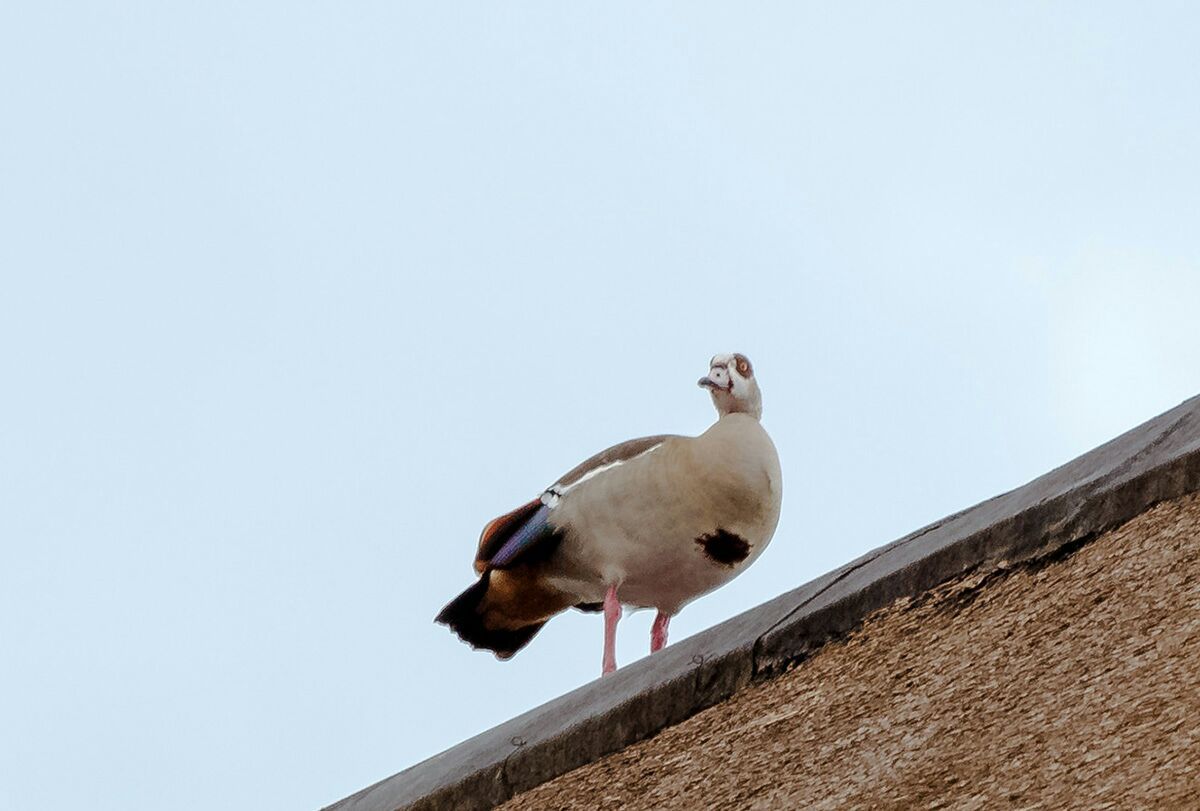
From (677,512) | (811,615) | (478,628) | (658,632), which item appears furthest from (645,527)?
(811,615)

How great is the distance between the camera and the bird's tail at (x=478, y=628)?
19.4 feet

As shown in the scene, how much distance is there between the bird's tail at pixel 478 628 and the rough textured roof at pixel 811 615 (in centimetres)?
232

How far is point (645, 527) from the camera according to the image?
5.43 metres

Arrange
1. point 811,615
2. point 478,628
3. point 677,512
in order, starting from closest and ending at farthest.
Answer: point 811,615
point 677,512
point 478,628

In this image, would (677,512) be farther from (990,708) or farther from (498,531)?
(990,708)

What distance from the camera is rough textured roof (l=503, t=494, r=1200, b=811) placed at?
2.45 metres

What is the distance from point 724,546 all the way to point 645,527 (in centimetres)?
20

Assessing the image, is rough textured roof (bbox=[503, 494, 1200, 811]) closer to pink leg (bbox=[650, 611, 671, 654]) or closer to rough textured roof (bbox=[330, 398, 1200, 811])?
rough textured roof (bbox=[330, 398, 1200, 811])

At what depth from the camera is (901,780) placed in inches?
106

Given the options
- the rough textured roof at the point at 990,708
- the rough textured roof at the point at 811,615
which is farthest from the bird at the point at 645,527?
the rough textured roof at the point at 990,708

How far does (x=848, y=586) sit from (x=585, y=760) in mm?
451

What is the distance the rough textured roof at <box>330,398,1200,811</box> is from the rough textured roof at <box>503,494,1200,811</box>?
27 millimetres

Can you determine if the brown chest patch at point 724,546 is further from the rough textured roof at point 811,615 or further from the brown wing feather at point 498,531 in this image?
the rough textured roof at point 811,615

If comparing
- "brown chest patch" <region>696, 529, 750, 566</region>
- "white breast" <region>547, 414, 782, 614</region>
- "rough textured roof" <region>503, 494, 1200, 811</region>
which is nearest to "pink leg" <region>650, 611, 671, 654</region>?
"white breast" <region>547, 414, 782, 614</region>
